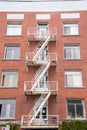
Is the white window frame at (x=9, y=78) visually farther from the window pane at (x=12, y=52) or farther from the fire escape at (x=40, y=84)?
the window pane at (x=12, y=52)

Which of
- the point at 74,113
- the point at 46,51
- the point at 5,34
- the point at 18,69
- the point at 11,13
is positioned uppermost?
the point at 11,13

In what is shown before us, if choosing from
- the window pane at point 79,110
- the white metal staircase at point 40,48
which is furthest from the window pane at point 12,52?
the window pane at point 79,110

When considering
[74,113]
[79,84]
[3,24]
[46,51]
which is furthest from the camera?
[3,24]

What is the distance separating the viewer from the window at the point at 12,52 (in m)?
27.1

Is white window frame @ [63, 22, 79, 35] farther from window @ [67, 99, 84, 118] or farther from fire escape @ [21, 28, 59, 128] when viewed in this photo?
window @ [67, 99, 84, 118]

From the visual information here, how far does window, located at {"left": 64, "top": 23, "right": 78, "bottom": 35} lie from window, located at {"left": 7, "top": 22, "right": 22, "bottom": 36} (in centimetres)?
557

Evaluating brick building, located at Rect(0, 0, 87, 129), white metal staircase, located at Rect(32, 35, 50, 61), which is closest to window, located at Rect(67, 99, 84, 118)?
brick building, located at Rect(0, 0, 87, 129)

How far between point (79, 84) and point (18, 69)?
6774mm

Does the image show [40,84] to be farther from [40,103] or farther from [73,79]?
[73,79]

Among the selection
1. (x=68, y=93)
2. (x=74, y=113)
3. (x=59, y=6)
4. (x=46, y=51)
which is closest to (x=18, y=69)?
(x=46, y=51)

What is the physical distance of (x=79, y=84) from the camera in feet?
82.4

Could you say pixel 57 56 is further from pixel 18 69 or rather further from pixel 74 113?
pixel 74 113

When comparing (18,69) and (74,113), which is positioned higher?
(18,69)

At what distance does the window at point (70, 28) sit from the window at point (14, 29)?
5568 millimetres
